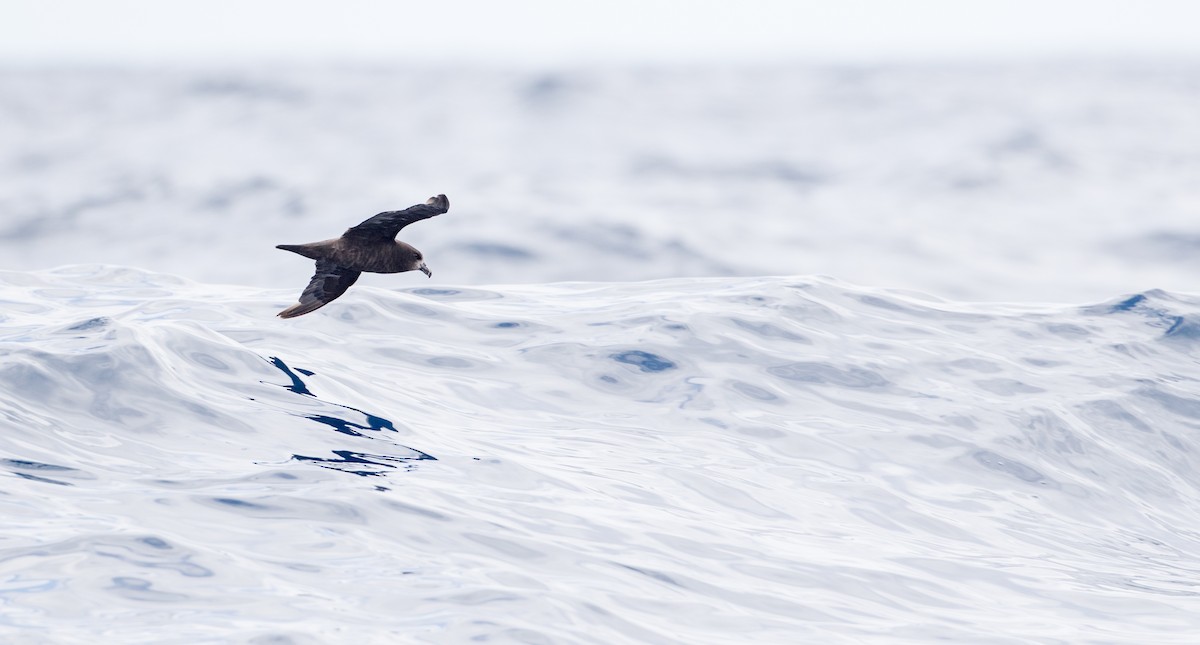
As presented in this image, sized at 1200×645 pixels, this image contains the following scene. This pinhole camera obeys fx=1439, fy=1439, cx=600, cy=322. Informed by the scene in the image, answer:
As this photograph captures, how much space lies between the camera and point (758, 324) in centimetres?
1288

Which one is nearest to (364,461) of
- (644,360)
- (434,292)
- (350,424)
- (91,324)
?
(350,424)

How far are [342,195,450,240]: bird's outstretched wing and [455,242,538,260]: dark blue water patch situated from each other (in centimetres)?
923

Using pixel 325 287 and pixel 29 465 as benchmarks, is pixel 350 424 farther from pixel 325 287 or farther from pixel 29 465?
pixel 29 465

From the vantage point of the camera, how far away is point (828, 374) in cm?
1183

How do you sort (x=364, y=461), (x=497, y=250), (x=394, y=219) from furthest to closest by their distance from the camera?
(x=497, y=250) → (x=394, y=219) → (x=364, y=461)

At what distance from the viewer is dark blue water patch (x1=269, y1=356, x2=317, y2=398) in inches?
405

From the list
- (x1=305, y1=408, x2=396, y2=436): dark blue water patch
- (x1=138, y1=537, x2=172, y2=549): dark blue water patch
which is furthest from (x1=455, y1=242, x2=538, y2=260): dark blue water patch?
(x1=138, y1=537, x2=172, y2=549): dark blue water patch

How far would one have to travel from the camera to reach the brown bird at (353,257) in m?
10.2

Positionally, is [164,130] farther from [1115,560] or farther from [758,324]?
[1115,560]

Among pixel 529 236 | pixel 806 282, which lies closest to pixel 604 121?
pixel 529 236

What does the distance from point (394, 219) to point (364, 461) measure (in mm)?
1898

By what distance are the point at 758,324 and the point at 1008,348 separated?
2251 millimetres

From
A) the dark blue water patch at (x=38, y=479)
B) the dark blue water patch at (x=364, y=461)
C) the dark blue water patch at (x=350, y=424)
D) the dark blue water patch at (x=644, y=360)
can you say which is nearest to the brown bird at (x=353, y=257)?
the dark blue water patch at (x=350, y=424)

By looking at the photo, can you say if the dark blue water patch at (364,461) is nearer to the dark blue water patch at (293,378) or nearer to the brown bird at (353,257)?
the dark blue water patch at (293,378)
